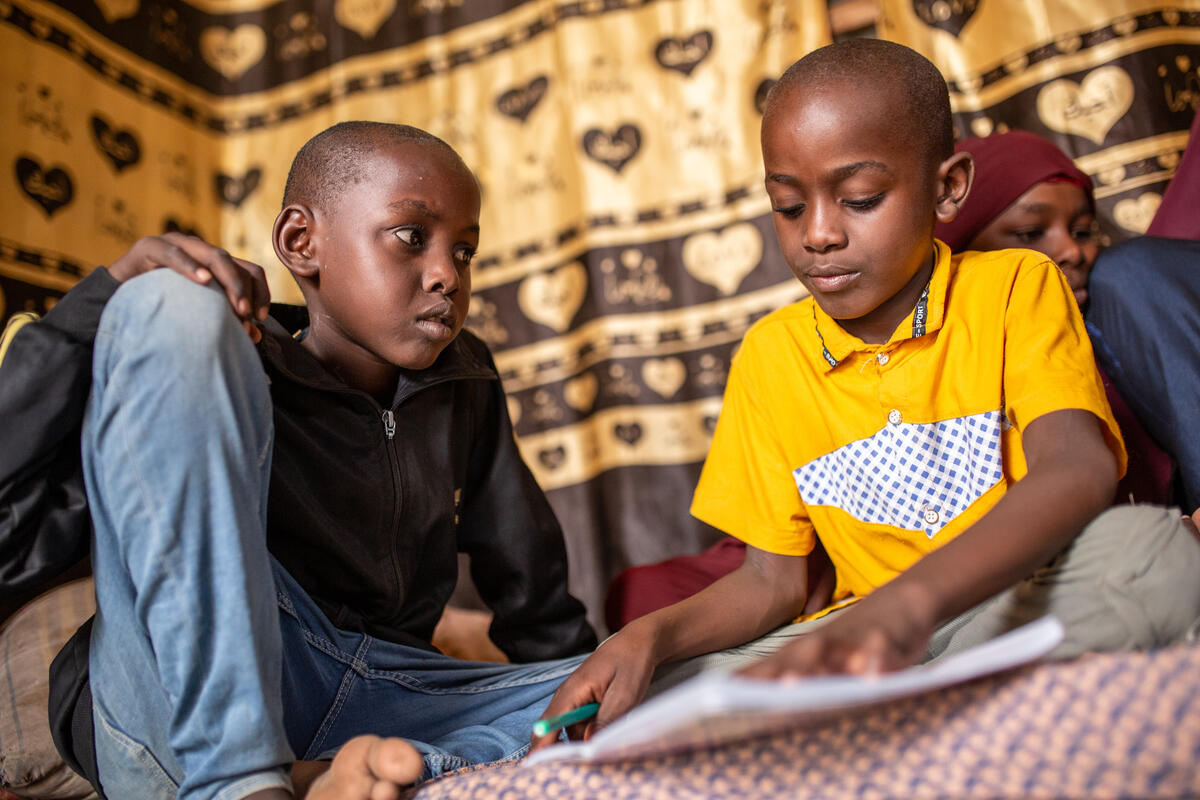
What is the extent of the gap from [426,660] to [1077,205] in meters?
1.05

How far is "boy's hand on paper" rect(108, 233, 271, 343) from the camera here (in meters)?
0.83

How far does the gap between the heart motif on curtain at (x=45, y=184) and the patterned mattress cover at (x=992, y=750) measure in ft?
4.71

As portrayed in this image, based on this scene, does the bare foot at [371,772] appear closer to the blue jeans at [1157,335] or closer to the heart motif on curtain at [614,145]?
the blue jeans at [1157,335]

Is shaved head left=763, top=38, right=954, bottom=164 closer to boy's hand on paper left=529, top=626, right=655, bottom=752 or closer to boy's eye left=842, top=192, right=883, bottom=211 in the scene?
boy's eye left=842, top=192, right=883, bottom=211

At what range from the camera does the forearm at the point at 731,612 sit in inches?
37.0

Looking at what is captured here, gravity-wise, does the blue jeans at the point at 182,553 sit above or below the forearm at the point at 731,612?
above

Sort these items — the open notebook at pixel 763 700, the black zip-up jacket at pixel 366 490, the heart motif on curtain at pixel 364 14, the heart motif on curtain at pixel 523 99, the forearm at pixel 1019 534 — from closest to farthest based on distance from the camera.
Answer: the open notebook at pixel 763 700, the forearm at pixel 1019 534, the black zip-up jacket at pixel 366 490, the heart motif on curtain at pixel 523 99, the heart motif on curtain at pixel 364 14

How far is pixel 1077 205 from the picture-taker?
4.49 feet

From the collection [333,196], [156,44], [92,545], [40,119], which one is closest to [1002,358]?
[333,196]

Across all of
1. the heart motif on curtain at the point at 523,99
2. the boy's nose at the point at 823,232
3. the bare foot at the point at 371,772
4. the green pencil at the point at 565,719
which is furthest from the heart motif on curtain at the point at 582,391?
the bare foot at the point at 371,772

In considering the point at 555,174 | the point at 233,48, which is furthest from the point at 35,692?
the point at 233,48

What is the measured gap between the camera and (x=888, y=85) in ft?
3.25

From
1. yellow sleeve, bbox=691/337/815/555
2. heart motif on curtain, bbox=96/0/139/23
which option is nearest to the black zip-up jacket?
yellow sleeve, bbox=691/337/815/555

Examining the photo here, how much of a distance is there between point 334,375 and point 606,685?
0.47 m
